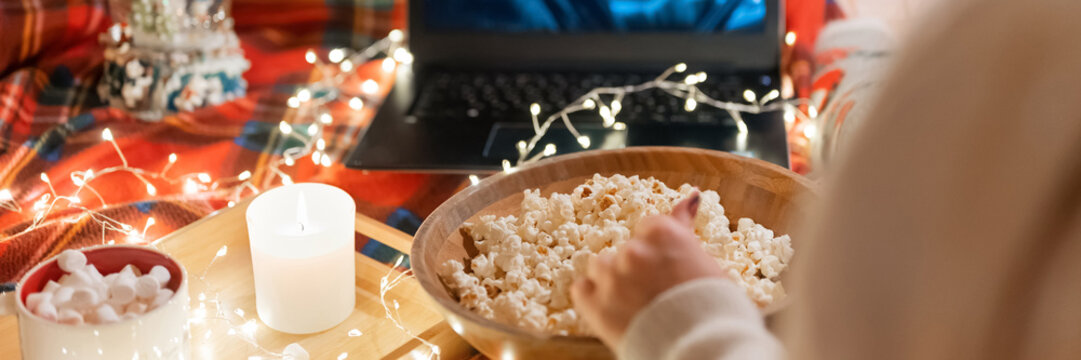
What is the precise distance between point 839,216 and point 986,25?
85 millimetres

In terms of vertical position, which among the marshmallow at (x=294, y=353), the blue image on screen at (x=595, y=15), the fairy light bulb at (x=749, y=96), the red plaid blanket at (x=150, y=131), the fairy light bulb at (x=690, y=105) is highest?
the blue image on screen at (x=595, y=15)

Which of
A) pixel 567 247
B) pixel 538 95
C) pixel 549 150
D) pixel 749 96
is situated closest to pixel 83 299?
pixel 567 247

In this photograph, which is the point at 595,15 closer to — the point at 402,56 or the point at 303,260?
the point at 402,56

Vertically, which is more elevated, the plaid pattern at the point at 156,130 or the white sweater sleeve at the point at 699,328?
the white sweater sleeve at the point at 699,328

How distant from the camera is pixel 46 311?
547 mm

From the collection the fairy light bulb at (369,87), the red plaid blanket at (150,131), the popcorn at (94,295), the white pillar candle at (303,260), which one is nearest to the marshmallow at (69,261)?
the popcorn at (94,295)

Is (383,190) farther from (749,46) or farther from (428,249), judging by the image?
(749,46)

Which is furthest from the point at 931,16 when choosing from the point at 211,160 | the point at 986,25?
the point at 211,160

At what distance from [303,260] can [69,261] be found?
0.14m

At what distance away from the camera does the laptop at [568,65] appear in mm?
999

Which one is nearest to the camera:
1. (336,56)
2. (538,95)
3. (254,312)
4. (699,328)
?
(699,328)

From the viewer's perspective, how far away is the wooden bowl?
64cm

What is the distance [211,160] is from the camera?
3.15 ft

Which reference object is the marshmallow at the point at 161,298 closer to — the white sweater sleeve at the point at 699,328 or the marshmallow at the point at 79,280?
the marshmallow at the point at 79,280
